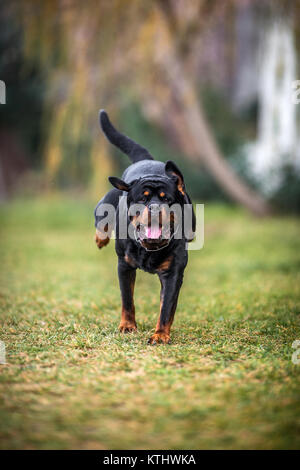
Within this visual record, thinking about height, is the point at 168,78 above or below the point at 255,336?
above

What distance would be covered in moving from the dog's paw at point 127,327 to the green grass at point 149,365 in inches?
2.1

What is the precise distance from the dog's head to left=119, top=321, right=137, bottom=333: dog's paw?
27.9 inches

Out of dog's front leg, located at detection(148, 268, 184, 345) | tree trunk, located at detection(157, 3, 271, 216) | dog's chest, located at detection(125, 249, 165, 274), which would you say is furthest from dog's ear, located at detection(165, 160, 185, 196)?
tree trunk, located at detection(157, 3, 271, 216)

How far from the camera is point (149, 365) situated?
9.20 ft

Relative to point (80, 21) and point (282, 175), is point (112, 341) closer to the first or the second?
point (80, 21)

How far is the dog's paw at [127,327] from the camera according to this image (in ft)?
11.7

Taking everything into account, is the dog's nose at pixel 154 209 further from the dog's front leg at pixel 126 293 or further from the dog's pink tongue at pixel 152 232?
the dog's front leg at pixel 126 293

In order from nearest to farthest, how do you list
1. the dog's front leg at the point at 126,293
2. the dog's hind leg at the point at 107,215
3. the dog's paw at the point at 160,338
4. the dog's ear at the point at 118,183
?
the dog's ear at the point at 118,183
the dog's paw at the point at 160,338
the dog's front leg at the point at 126,293
the dog's hind leg at the point at 107,215

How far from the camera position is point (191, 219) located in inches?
133

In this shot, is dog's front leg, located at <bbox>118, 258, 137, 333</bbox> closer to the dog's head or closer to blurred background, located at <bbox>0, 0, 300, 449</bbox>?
blurred background, located at <bbox>0, 0, 300, 449</bbox>

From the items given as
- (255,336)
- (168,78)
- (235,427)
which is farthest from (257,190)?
(235,427)

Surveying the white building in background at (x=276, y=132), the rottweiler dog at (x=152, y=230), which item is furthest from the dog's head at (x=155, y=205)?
the white building in background at (x=276, y=132)

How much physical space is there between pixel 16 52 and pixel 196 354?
21.2 ft

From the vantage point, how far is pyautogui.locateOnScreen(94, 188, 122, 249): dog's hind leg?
143 inches
